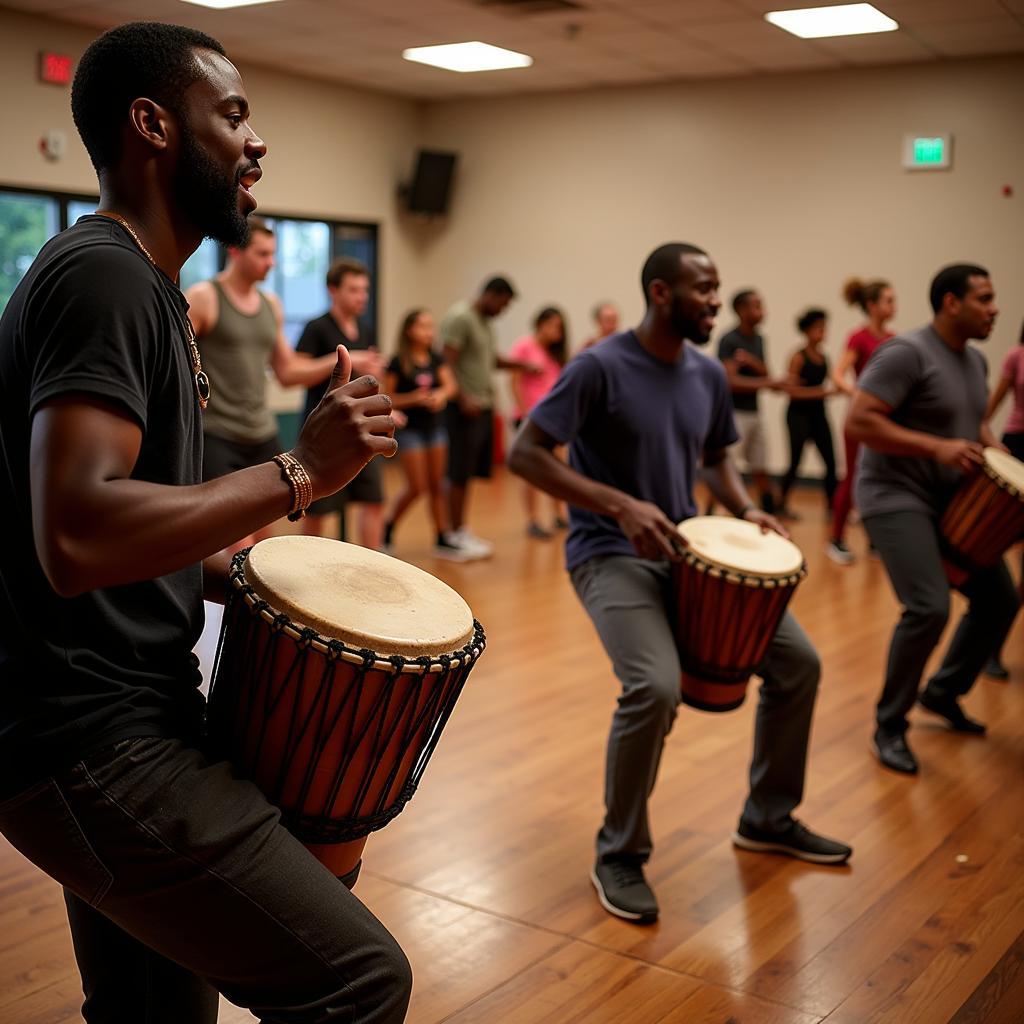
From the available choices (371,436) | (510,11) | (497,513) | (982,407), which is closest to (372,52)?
(510,11)

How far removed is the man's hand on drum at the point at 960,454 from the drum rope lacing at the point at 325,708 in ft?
8.12

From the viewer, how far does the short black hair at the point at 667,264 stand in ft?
10.2

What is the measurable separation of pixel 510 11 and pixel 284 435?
4114 mm

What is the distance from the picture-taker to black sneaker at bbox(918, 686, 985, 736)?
171 inches

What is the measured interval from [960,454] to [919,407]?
234mm

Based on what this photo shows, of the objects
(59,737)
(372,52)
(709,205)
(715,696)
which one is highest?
(372,52)

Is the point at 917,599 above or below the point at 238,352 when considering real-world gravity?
below

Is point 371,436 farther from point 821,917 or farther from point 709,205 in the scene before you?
point 709,205

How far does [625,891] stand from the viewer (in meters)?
2.91

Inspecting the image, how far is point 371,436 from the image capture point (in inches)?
57.1

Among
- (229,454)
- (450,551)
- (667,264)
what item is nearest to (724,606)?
(667,264)

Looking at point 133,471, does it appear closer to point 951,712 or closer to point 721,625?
point 721,625

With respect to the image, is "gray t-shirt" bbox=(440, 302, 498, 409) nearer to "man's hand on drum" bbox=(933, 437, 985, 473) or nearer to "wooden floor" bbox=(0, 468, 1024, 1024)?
"wooden floor" bbox=(0, 468, 1024, 1024)

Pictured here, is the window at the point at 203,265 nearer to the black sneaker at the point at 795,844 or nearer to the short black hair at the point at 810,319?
the short black hair at the point at 810,319
